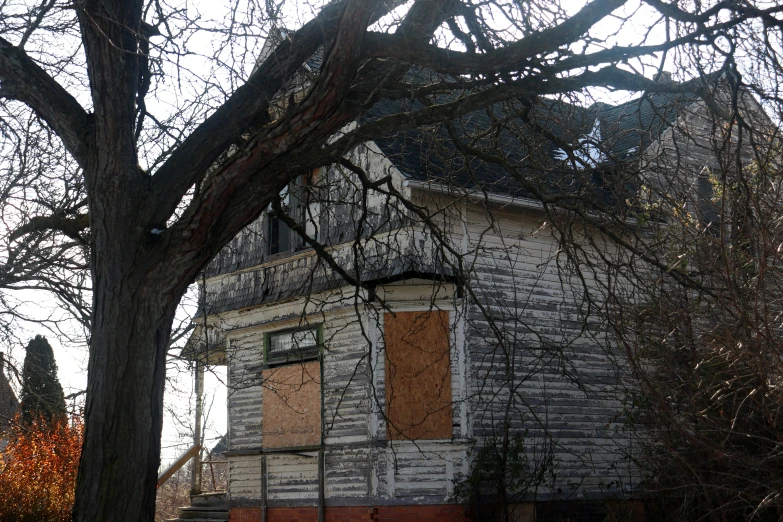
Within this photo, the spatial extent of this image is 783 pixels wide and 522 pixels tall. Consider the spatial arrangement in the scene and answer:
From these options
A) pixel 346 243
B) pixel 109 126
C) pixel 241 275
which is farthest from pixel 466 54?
pixel 241 275

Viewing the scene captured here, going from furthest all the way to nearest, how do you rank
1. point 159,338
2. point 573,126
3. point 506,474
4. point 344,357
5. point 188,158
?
1. point 344,357
2. point 506,474
3. point 573,126
4. point 188,158
5. point 159,338

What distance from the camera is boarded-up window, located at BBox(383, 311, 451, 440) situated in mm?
13758

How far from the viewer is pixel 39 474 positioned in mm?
16078

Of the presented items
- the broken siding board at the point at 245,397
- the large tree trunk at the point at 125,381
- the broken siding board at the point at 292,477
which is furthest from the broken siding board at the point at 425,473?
the large tree trunk at the point at 125,381

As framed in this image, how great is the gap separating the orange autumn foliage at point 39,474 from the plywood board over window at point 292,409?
3431 mm

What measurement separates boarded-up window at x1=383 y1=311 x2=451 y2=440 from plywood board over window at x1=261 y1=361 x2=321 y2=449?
5.21ft

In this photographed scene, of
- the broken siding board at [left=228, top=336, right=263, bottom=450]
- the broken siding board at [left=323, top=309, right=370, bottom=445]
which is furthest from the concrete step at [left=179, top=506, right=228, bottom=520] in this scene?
the broken siding board at [left=323, top=309, right=370, bottom=445]

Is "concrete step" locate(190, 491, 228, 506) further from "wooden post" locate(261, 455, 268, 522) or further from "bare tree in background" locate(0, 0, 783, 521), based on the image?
"bare tree in background" locate(0, 0, 783, 521)

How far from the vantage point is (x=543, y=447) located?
14281 mm

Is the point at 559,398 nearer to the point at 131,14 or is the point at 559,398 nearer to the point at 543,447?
the point at 543,447

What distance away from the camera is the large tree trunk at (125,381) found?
5914 mm

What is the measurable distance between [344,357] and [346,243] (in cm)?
190

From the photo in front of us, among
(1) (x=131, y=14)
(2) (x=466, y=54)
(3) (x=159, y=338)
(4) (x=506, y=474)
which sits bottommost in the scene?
(4) (x=506, y=474)

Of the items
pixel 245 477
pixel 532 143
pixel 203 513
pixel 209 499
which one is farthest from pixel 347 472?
pixel 532 143
